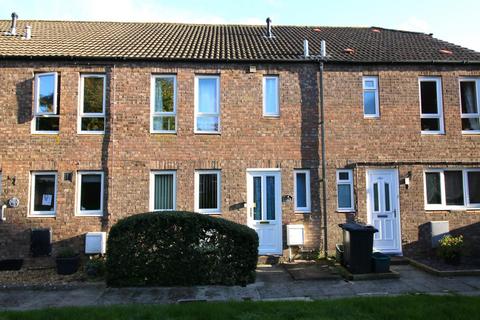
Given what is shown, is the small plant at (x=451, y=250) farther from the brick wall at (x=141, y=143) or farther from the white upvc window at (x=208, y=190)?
the white upvc window at (x=208, y=190)

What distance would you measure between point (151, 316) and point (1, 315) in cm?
272

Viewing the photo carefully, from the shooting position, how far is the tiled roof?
1262 centimetres

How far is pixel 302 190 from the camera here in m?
12.3

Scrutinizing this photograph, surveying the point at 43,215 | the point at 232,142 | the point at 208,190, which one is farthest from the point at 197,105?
the point at 43,215

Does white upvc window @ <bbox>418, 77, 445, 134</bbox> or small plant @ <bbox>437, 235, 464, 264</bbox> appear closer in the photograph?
small plant @ <bbox>437, 235, 464, 264</bbox>

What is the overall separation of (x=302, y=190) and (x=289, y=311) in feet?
19.2

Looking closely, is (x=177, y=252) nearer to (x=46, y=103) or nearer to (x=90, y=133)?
(x=90, y=133)

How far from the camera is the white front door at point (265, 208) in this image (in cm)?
1199

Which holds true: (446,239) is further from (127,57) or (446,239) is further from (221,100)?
(127,57)

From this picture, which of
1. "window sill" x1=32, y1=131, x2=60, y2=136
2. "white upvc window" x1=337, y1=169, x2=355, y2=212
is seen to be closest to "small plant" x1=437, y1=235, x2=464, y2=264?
"white upvc window" x1=337, y1=169, x2=355, y2=212

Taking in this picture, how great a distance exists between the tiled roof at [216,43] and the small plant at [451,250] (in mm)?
5661

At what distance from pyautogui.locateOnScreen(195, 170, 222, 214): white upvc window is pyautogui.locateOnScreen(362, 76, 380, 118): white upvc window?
527cm

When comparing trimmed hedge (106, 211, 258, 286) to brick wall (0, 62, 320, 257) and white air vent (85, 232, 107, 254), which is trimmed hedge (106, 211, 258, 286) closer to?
white air vent (85, 232, 107, 254)

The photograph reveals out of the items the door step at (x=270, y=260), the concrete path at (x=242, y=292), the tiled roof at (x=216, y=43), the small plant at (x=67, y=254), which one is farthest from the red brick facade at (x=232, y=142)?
the concrete path at (x=242, y=292)
